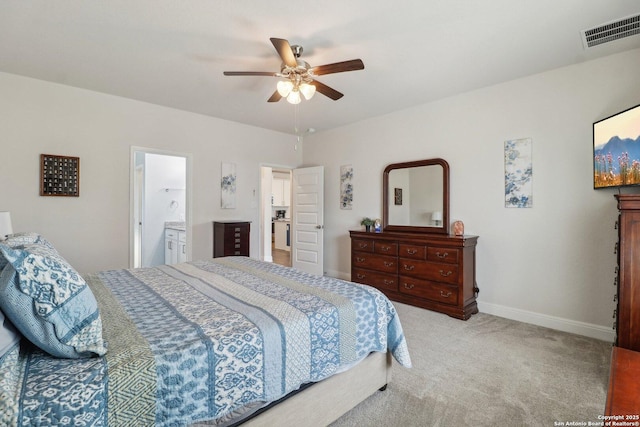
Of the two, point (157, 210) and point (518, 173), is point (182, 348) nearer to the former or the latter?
point (518, 173)

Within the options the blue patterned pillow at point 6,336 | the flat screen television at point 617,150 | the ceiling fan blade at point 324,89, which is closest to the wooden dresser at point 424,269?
the flat screen television at point 617,150

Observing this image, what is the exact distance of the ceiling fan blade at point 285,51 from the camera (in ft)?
6.66

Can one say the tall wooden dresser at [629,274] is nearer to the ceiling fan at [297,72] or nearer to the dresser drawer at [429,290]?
the dresser drawer at [429,290]

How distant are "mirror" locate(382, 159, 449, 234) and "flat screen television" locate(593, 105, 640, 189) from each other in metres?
1.42

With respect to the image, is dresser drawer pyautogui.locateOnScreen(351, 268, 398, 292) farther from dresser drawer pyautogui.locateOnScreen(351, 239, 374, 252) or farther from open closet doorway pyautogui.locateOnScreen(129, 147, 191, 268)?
open closet doorway pyautogui.locateOnScreen(129, 147, 191, 268)

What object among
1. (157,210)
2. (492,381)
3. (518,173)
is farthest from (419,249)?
(157,210)

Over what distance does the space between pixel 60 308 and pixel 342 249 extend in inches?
169

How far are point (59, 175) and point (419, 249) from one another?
4.25 m

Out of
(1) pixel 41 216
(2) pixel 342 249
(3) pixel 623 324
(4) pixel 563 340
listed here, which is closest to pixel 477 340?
(4) pixel 563 340

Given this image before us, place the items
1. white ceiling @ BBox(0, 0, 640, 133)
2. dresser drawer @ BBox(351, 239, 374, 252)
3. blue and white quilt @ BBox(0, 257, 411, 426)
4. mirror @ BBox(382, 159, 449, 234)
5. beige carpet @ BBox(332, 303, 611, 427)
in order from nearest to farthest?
1. blue and white quilt @ BBox(0, 257, 411, 426)
2. beige carpet @ BBox(332, 303, 611, 427)
3. white ceiling @ BBox(0, 0, 640, 133)
4. mirror @ BBox(382, 159, 449, 234)
5. dresser drawer @ BBox(351, 239, 374, 252)

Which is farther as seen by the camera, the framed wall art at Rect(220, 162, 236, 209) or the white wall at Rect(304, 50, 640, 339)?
the framed wall art at Rect(220, 162, 236, 209)

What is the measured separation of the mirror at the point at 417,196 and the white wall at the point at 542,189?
5.5 inches

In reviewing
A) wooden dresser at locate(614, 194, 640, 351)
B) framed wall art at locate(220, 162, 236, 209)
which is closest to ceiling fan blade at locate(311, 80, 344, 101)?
wooden dresser at locate(614, 194, 640, 351)

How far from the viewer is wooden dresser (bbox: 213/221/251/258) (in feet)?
14.3
